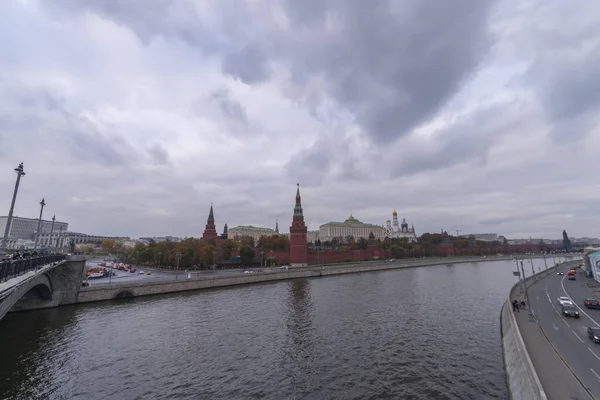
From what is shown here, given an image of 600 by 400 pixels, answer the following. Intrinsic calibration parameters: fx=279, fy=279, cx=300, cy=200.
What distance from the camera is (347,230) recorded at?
618 ft

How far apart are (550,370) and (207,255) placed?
65808mm

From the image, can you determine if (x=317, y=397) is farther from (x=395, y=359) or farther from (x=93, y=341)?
(x=93, y=341)

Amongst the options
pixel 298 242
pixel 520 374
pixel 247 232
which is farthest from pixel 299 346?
pixel 247 232

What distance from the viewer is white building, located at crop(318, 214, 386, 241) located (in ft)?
609

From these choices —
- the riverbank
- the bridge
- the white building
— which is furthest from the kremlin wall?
the white building

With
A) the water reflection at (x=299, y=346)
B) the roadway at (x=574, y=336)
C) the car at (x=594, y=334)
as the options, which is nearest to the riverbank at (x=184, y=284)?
the water reflection at (x=299, y=346)

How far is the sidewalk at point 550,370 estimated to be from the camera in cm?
1062

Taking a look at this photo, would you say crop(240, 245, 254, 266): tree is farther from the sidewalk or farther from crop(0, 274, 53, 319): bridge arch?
the sidewalk

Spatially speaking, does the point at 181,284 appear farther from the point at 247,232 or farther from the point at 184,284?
the point at 247,232

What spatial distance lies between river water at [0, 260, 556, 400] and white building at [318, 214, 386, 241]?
502 ft

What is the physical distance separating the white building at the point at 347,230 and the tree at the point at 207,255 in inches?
4702

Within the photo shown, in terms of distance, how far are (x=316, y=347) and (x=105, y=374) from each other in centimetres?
1278

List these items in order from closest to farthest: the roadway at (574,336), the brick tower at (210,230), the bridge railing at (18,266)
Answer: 1. the roadway at (574,336)
2. the bridge railing at (18,266)
3. the brick tower at (210,230)

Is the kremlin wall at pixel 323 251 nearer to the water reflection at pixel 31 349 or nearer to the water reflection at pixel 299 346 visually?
the water reflection at pixel 299 346
